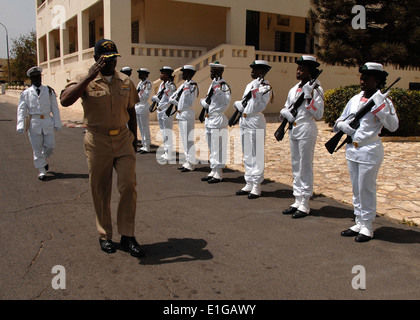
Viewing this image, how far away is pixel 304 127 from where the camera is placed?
5.76 metres

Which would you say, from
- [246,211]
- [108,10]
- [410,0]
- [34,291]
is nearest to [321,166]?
[246,211]

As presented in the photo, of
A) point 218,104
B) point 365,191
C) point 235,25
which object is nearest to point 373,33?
point 235,25

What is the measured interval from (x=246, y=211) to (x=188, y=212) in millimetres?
827

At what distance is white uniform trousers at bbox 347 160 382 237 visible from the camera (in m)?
4.81

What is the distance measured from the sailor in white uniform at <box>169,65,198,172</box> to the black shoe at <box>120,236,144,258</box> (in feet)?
14.7

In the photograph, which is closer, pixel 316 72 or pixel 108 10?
pixel 316 72

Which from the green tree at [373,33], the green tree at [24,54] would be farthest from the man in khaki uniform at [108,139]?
the green tree at [24,54]

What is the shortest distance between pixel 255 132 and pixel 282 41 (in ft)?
65.5

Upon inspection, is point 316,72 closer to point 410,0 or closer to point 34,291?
point 34,291

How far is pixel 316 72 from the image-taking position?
5719 millimetres

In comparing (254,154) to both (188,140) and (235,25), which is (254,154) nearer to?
(188,140)

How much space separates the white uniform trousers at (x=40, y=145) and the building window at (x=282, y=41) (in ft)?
63.6

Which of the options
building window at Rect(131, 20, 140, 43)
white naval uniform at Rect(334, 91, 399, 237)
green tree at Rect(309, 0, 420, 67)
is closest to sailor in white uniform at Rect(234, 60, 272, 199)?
white naval uniform at Rect(334, 91, 399, 237)

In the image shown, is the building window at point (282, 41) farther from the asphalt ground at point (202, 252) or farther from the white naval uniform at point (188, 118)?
the asphalt ground at point (202, 252)
